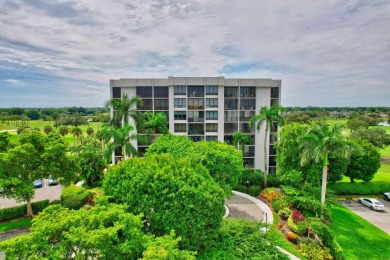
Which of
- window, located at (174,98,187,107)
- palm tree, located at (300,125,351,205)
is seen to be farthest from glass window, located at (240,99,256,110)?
palm tree, located at (300,125,351,205)

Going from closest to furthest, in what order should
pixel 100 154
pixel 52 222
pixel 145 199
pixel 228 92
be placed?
pixel 52 222, pixel 145 199, pixel 100 154, pixel 228 92

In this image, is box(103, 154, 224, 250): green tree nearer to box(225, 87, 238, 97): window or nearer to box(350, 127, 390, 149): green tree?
box(225, 87, 238, 97): window

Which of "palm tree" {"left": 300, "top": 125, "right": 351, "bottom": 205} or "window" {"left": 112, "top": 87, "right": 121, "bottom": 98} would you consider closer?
"palm tree" {"left": 300, "top": 125, "right": 351, "bottom": 205}

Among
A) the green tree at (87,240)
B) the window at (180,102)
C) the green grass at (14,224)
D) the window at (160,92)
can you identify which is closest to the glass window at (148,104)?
the window at (160,92)

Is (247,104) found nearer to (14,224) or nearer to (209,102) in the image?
(209,102)

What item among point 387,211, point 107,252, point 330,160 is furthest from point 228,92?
point 107,252

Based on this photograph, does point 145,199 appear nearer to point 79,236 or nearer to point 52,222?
point 79,236

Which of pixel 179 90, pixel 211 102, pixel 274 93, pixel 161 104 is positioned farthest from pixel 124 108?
pixel 274 93
